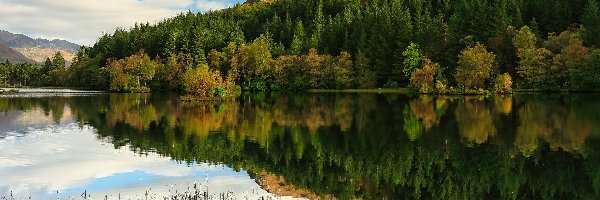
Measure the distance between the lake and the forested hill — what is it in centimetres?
5433

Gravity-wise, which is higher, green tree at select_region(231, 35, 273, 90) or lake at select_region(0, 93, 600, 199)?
green tree at select_region(231, 35, 273, 90)

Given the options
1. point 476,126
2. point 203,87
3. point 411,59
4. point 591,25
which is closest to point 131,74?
point 203,87

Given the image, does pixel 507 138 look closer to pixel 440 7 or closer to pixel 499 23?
pixel 499 23

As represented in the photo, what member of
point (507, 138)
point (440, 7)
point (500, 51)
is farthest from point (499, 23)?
point (507, 138)

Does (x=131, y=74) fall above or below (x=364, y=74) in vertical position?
below

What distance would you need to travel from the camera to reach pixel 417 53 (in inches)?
4584

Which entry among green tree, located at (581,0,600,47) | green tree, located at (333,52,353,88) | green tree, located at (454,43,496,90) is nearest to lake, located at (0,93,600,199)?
green tree, located at (454,43,496,90)

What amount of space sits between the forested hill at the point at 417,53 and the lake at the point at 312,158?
54330 millimetres

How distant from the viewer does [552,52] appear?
104125 millimetres

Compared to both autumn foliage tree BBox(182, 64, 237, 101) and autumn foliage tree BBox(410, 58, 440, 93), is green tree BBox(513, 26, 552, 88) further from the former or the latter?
autumn foliage tree BBox(182, 64, 237, 101)

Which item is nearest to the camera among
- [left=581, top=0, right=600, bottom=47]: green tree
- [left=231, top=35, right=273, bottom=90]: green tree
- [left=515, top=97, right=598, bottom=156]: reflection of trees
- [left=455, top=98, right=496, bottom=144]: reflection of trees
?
[left=515, top=97, right=598, bottom=156]: reflection of trees

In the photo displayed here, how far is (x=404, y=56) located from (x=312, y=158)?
3797 inches

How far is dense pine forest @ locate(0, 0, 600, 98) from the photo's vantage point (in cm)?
9912

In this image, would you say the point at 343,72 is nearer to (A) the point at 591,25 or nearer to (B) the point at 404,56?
(B) the point at 404,56
